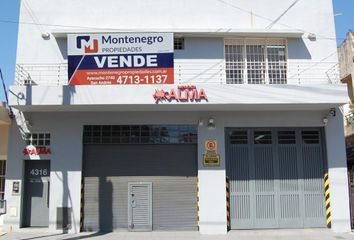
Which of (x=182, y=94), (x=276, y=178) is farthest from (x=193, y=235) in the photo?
(x=182, y=94)

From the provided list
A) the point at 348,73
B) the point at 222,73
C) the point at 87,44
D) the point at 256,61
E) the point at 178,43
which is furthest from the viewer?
the point at 348,73

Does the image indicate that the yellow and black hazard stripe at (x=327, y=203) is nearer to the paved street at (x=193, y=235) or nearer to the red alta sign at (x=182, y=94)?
the paved street at (x=193, y=235)

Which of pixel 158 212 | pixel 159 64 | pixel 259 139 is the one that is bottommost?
pixel 158 212

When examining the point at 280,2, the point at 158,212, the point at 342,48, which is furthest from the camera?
the point at 342,48

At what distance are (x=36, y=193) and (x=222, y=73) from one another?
746cm

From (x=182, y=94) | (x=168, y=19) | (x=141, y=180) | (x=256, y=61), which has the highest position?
(x=168, y=19)

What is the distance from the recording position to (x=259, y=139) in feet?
48.4

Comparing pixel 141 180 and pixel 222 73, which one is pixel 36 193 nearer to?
pixel 141 180

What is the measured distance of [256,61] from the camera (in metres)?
15.2

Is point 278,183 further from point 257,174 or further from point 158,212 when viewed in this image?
point 158,212

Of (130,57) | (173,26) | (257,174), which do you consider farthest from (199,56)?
(257,174)

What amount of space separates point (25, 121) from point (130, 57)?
409cm

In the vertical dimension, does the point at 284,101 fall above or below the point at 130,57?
below

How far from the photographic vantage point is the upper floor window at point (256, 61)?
49.6ft
